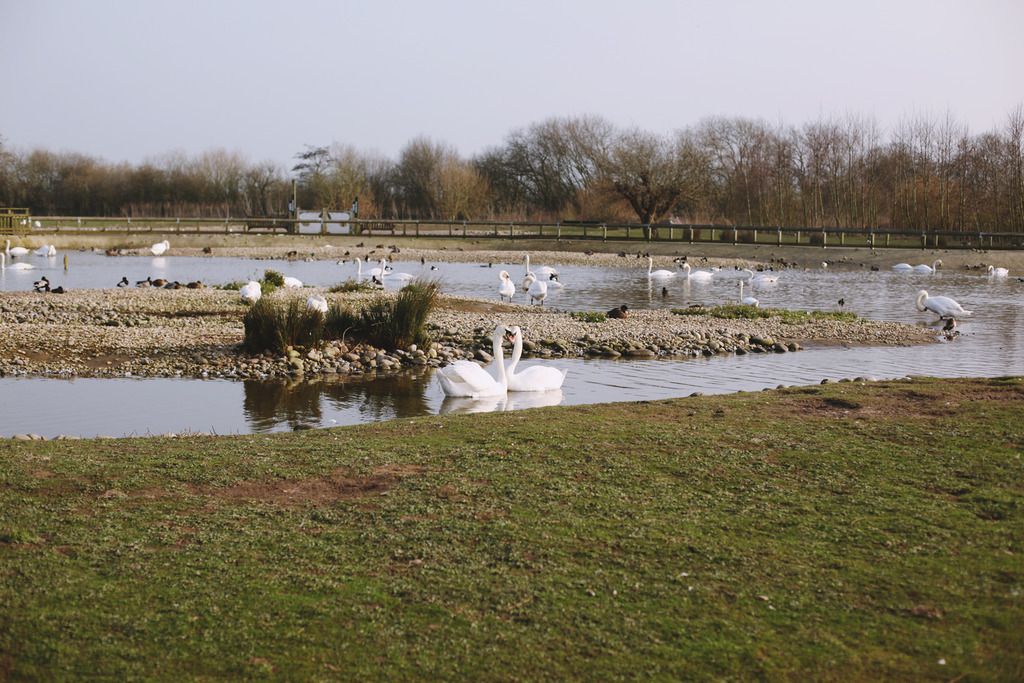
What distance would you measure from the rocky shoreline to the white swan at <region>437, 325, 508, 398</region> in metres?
3.12

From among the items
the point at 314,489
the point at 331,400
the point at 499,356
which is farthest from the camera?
the point at 331,400

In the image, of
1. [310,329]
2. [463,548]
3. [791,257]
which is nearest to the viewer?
[463,548]

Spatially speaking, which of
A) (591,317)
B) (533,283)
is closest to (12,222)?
(533,283)

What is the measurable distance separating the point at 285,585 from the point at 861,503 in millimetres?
3579

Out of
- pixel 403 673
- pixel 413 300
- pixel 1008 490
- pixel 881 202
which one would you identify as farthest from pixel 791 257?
pixel 403 673

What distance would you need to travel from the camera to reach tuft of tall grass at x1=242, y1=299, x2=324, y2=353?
16.7 m

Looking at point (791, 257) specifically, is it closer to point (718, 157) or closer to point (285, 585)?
point (718, 157)

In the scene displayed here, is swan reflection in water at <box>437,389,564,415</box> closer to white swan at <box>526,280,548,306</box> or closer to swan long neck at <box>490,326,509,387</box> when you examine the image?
swan long neck at <box>490,326,509,387</box>

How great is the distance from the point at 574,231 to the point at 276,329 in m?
53.3

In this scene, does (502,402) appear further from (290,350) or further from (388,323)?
(388,323)

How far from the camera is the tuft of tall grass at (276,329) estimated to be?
16734 mm

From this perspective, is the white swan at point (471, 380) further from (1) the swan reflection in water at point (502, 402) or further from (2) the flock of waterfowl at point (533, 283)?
(2) the flock of waterfowl at point (533, 283)

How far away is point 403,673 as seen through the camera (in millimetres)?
4066

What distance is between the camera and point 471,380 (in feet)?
43.2
